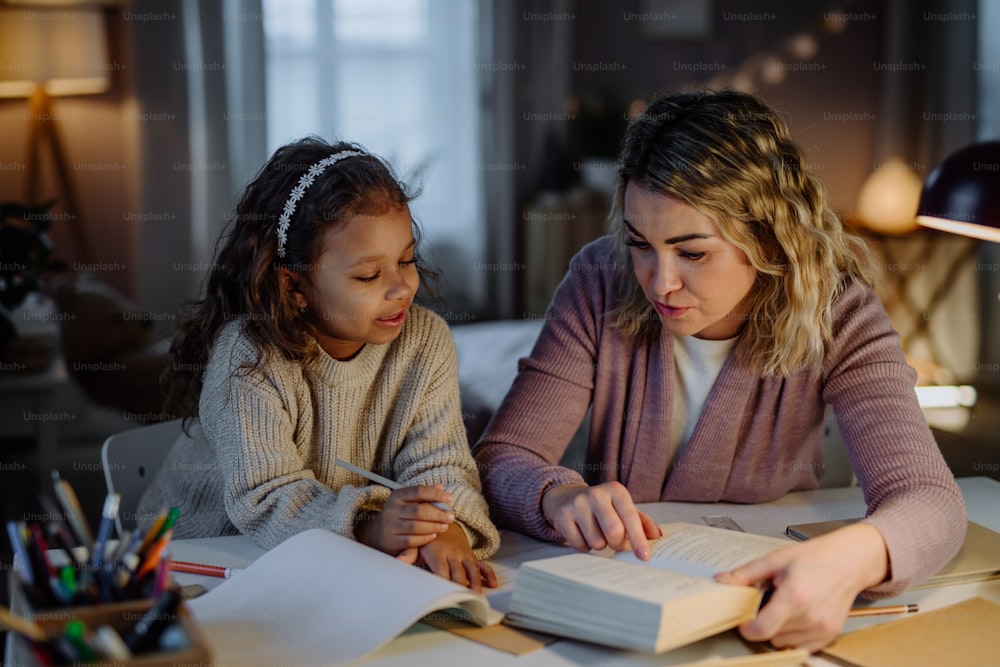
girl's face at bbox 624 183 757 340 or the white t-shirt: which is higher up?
girl's face at bbox 624 183 757 340

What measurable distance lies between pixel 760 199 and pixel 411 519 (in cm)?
58

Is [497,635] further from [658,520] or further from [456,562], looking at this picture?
[658,520]

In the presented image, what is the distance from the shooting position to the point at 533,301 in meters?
4.73

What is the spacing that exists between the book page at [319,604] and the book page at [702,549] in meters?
0.17

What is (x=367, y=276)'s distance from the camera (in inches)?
49.8

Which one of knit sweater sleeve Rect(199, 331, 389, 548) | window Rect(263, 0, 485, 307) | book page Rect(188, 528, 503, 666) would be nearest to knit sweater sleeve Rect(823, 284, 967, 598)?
book page Rect(188, 528, 503, 666)

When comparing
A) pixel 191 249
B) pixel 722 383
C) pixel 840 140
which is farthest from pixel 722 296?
pixel 840 140

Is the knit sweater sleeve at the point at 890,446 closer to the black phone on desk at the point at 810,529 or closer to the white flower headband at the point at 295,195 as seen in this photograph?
the black phone on desk at the point at 810,529

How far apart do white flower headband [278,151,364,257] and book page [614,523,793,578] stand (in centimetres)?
61

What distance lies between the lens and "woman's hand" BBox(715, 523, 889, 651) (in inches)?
35.9

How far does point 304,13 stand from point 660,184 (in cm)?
340

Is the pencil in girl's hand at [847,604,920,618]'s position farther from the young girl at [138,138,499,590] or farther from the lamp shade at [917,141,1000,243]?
the lamp shade at [917,141,1000,243]

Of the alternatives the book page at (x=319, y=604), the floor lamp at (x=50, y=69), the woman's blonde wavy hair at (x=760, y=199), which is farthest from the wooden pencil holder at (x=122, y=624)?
the floor lamp at (x=50, y=69)

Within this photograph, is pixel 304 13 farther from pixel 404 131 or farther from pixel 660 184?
pixel 660 184
